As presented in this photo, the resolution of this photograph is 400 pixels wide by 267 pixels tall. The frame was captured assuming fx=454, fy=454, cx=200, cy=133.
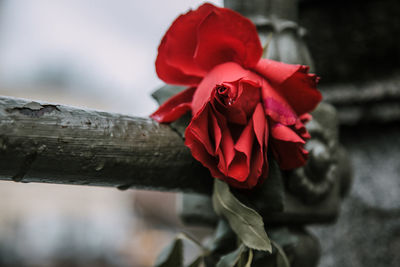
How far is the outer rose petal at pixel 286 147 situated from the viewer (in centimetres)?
37

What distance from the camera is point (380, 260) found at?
0.70m

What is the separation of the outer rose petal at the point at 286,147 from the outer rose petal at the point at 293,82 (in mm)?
40

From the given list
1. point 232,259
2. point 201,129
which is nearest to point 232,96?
Answer: point 201,129

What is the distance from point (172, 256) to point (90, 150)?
0.58 feet

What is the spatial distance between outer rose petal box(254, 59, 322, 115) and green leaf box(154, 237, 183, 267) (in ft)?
0.62

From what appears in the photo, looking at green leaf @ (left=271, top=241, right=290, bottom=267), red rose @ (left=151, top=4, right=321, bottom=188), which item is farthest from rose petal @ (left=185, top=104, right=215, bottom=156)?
green leaf @ (left=271, top=241, right=290, bottom=267)

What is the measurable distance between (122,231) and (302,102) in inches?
223

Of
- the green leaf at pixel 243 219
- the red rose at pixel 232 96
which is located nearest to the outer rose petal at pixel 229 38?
the red rose at pixel 232 96

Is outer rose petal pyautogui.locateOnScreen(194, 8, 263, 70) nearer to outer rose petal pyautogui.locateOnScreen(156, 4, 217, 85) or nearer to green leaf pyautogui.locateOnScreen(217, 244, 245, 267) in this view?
outer rose petal pyautogui.locateOnScreen(156, 4, 217, 85)

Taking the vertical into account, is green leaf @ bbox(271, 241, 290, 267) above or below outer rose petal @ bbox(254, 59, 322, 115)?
below

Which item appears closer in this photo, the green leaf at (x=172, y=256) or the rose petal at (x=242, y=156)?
the rose petal at (x=242, y=156)

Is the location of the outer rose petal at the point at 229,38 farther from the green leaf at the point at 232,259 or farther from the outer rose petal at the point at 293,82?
the green leaf at the point at 232,259

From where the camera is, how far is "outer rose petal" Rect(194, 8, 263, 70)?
0.39 m

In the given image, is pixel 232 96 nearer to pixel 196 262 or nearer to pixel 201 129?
pixel 201 129
